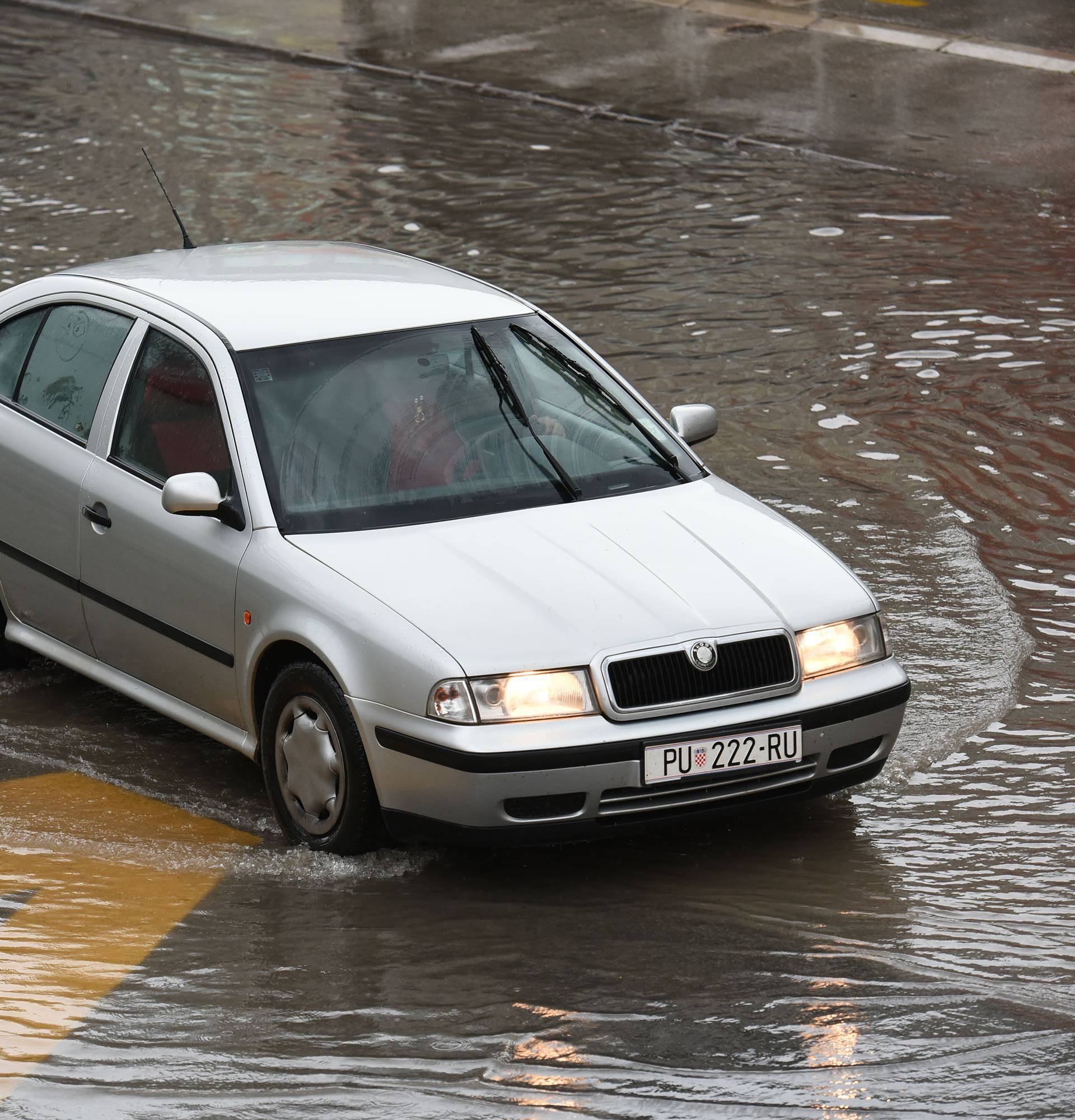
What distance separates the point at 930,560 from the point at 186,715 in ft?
11.5

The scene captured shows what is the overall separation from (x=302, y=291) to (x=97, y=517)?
1.05m

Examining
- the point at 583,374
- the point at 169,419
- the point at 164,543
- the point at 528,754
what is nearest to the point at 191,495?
the point at 164,543

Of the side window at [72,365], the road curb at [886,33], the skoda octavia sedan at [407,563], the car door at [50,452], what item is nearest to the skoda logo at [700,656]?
the skoda octavia sedan at [407,563]

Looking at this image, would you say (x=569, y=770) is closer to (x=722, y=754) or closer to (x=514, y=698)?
(x=514, y=698)

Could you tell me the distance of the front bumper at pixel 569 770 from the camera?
17.2 feet

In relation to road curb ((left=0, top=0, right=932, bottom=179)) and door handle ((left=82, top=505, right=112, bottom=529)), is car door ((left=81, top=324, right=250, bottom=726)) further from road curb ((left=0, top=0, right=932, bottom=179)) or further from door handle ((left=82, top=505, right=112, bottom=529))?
road curb ((left=0, top=0, right=932, bottom=179))

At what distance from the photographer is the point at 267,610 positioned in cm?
576

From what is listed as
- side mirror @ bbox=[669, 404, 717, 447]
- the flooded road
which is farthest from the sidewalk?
side mirror @ bbox=[669, 404, 717, 447]

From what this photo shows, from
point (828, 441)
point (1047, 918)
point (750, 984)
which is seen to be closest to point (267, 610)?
point (750, 984)

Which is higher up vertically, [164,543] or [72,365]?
[72,365]

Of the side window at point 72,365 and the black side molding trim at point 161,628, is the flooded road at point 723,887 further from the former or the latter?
the side window at point 72,365

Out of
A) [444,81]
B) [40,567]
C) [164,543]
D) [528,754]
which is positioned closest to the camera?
[528,754]

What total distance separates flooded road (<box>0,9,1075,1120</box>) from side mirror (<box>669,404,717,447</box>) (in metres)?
1.24

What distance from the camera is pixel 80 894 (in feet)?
18.5
